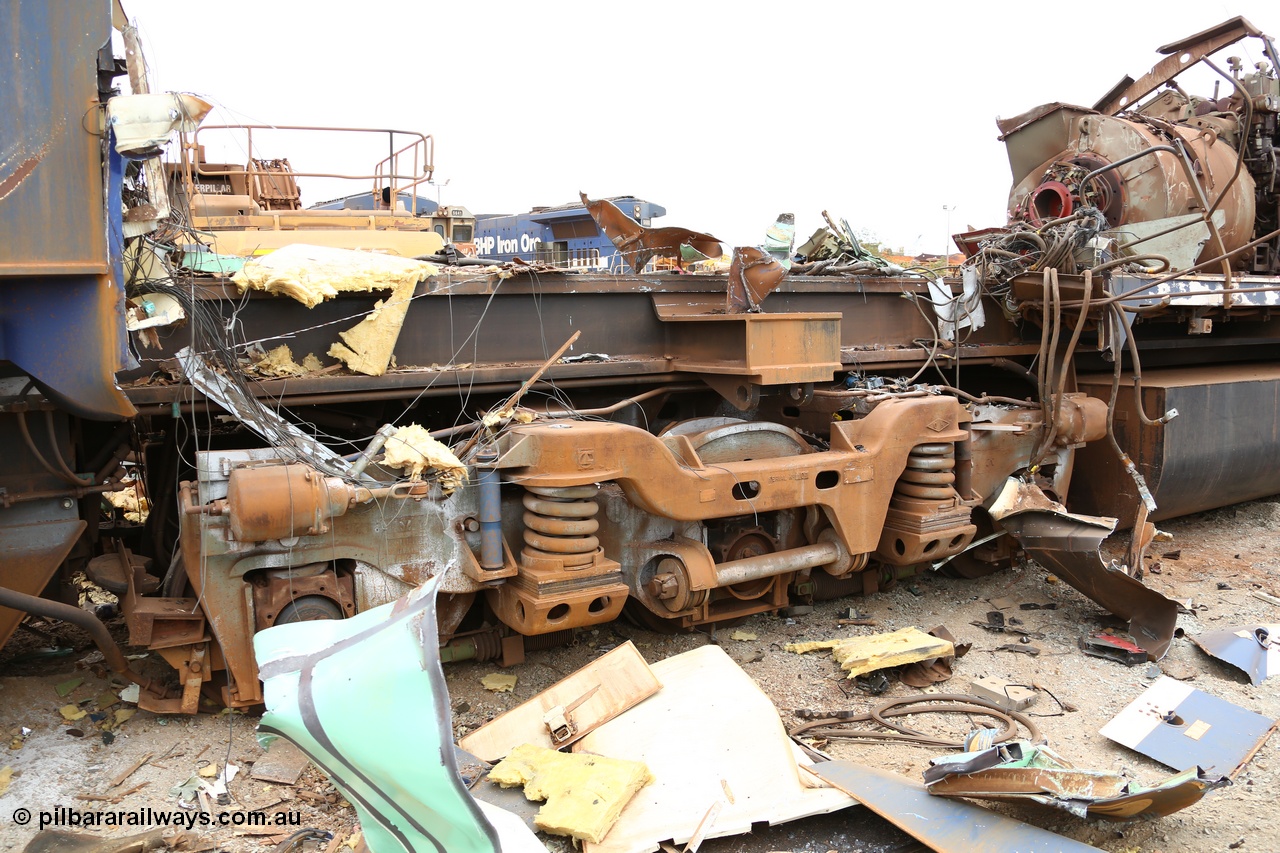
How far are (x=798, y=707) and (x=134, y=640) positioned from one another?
268 centimetres

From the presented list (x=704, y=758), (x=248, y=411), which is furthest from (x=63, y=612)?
(x=704, y=758)

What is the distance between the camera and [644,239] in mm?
5750

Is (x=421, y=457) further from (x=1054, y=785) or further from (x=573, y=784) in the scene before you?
(x=1054, y=785)

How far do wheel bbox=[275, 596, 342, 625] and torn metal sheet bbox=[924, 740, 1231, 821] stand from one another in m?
2.28

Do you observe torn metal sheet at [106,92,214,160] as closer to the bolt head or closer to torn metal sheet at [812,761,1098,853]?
the bolt head

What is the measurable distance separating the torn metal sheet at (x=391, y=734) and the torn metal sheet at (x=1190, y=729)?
2838mm

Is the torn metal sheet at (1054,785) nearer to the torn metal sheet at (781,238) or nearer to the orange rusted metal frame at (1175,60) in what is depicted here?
the torn metal sheet at (781,238)

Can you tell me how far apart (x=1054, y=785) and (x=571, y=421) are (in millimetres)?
2268

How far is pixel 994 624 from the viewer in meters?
5.14

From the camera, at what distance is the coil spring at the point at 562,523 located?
3.79 meters

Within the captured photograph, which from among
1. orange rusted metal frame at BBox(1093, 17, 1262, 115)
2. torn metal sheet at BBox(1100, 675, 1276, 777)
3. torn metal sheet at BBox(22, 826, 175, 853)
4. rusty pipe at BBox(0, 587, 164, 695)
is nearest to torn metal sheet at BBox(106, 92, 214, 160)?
rusty pipe at BBox(0, 587, 164, 695)

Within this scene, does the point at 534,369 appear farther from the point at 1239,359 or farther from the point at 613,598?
the point at 1239,359

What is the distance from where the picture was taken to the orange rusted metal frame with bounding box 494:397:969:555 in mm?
3721

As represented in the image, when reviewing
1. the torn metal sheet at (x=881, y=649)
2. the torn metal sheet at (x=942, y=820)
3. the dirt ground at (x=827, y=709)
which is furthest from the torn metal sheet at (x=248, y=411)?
the torn metal sheet at (x=881, y=649)
